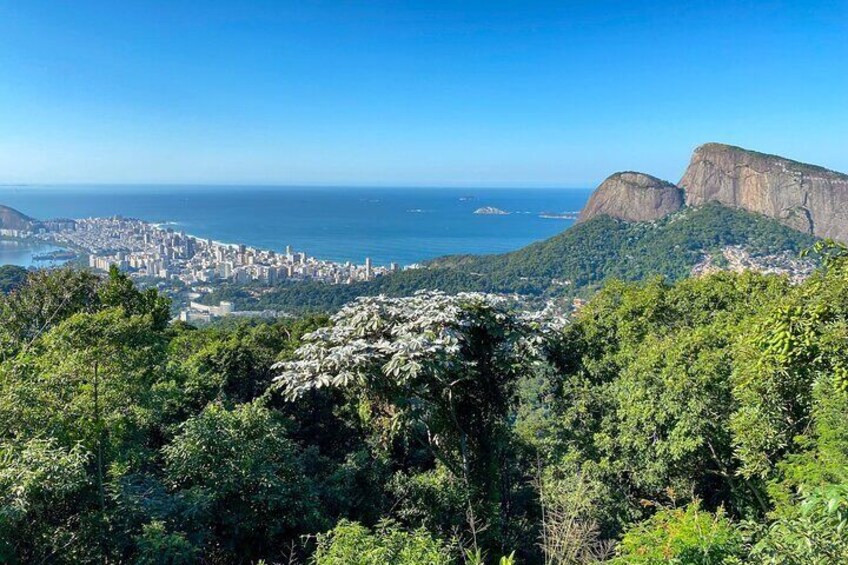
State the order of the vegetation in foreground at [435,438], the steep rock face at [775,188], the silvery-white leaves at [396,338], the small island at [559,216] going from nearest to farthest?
1. the vegetation in foreground at [435,438]
2. the silvery-white leaves at [396,338]
3. the steep rock face at [775,188]
4. the small island at [559,216]

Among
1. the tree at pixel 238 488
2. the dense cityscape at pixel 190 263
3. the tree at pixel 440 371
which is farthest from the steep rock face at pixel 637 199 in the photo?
the tree at pixel 238 488

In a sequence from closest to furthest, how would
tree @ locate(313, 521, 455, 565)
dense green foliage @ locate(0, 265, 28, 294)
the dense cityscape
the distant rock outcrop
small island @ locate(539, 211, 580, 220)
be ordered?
1. tree @ locate(313, 521, 455, 565)
2. dense green foliage @ locate(0, 265, 28, 294)
3. the dense cityscape
4. the distant rock outcrop
5. small island @ locate(539, 211, 580, 220)

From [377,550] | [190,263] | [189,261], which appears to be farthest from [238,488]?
[189,261]

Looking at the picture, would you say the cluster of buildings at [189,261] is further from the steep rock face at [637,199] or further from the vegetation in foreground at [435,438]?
the vegetation in foreground at [435,438]

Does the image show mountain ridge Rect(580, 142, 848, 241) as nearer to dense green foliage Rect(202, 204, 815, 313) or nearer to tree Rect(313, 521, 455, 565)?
dense green foliage Rect(202, 204, 815, 313)

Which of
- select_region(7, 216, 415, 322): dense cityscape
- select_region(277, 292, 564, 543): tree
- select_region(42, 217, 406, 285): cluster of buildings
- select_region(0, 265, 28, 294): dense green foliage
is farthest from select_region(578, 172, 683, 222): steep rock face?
select_region(277, 292, 564, 543): tree

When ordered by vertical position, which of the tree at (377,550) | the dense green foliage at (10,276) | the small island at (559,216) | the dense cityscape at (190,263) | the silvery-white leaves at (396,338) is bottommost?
the dense cityscape at (190,263)

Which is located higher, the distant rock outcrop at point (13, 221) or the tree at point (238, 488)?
the distant rock outcrop at point (13, 221)
